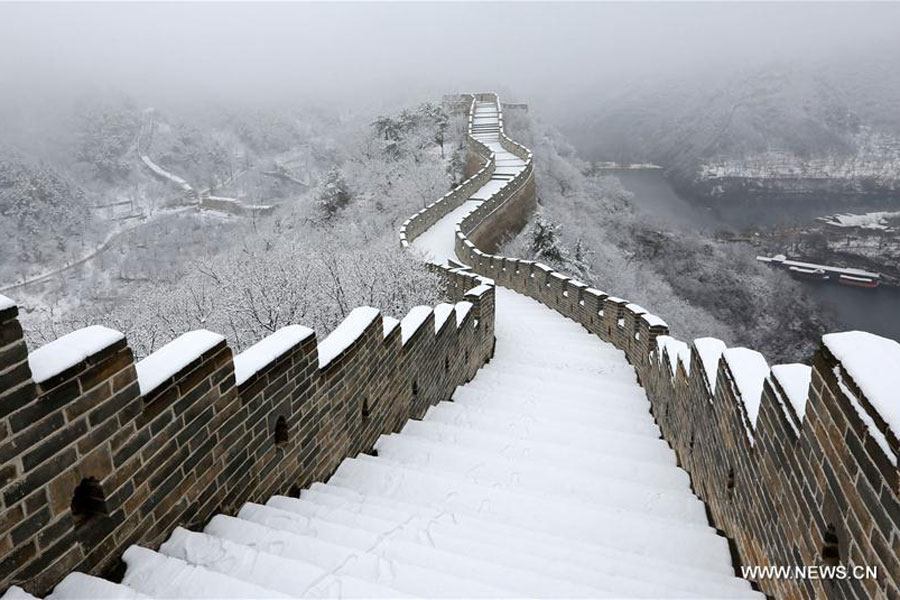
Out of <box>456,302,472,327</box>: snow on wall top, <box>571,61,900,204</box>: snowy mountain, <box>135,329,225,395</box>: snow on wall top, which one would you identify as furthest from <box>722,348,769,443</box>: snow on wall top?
<box>571,61,900,204</box>: snowy mountain

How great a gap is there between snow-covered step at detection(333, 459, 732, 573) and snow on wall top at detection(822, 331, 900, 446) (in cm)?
184

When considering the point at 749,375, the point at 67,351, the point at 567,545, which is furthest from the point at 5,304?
the point at 749,375

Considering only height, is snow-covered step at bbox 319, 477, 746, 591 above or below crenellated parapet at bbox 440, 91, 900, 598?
below

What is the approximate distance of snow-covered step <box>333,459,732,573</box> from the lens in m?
3.54

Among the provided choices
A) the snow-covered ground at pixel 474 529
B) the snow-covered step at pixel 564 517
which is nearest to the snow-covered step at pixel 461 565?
the snow-covered ground at pixel 474 529

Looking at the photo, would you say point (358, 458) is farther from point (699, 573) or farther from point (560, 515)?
point (699, 573)

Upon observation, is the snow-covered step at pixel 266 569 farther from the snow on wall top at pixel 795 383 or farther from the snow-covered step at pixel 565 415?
the snow-covered step at pixel 565 415

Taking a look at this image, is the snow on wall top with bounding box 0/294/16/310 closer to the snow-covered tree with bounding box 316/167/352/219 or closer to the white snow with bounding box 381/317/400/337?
the white snow with bounding box 381/317/400/337

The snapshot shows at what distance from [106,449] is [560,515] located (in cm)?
268

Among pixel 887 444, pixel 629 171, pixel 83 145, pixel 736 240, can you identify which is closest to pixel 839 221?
pixel 736 240

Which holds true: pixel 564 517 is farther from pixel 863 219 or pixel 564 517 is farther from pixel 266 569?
pixel 863 219

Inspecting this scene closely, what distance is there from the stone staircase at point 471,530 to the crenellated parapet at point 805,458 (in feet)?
1.08

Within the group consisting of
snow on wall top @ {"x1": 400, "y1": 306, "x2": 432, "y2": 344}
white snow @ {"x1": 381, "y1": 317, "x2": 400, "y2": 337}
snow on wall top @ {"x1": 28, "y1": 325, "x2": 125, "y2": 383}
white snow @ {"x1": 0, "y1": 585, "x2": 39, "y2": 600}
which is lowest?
snow on wall top @ {"x1": 400, "y1": 306, "x2": 432, "y2": 344}

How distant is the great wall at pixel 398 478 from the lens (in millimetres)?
2188
